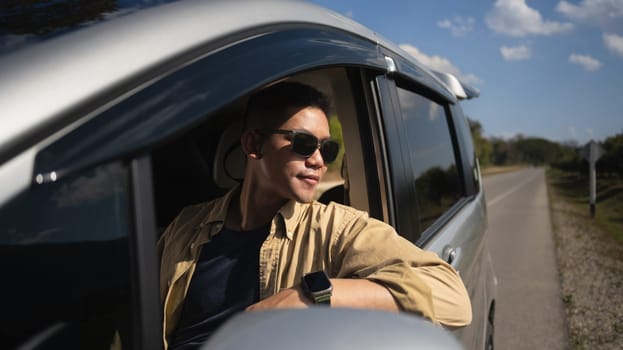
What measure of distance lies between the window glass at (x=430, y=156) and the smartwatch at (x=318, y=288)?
3.40 ft

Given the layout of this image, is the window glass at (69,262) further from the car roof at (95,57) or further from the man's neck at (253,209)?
the man's neck at (253,209)

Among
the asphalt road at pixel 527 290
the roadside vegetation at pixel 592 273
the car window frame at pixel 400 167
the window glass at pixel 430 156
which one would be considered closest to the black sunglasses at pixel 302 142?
the car window frame at pixel 400 167

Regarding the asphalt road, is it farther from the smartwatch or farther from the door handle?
the smartwatch

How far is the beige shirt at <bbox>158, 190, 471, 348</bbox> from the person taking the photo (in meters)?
1.26

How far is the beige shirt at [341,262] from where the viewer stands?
1.26m

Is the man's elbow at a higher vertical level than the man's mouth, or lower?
lower

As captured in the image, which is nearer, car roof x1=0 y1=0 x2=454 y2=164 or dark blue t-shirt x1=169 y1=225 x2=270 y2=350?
car roof x1=0 y1=0 x2=454 y2=164

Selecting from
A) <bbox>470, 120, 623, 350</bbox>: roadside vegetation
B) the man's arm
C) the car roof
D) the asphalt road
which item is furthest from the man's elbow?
<bbox>470, 120, 623, 350</bbox>: roadside vegetation

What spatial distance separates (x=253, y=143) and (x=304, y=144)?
0.21m

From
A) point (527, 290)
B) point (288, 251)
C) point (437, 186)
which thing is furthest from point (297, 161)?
point (527, 290)

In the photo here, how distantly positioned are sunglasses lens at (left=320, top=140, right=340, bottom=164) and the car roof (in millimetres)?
554

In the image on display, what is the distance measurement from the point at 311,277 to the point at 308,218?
0.41 meters

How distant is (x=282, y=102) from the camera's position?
5.00 feet

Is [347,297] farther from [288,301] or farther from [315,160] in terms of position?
[315,160]
